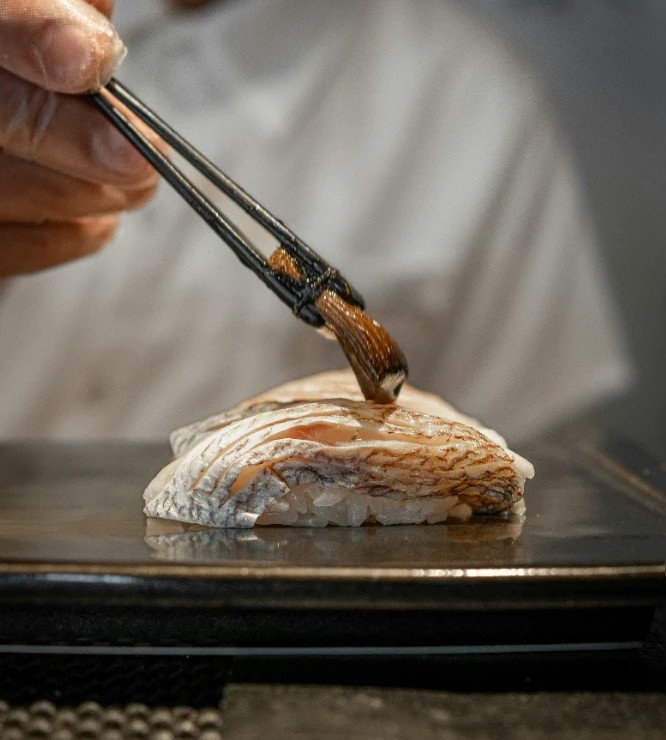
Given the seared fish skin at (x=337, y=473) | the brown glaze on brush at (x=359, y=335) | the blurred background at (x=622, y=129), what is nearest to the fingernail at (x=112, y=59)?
the brown glaze on brush at (x=359, y=335)

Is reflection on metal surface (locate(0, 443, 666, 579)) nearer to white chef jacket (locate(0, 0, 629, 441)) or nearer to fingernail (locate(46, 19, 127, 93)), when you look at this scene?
fingernail (locate(46, 19, 127, 93))

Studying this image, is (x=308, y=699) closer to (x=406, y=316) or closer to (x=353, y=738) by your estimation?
(x=353, y=738)

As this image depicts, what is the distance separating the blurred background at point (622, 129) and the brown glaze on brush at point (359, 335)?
2.42 m

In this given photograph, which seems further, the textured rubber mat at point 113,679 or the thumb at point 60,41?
the thumb at point 60,41

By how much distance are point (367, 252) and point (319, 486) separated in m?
2.31

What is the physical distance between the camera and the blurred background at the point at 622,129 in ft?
12.8

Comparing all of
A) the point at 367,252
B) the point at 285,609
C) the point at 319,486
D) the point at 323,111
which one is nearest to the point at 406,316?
the point at 367,252

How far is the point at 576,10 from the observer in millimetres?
3936

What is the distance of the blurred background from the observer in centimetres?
391

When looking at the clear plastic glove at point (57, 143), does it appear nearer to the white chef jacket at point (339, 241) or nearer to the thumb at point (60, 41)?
→ the thumb at point (60, 41)

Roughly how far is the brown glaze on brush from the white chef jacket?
6.18ft

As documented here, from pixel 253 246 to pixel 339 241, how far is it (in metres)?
2.05

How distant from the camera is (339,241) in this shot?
3.79 metres

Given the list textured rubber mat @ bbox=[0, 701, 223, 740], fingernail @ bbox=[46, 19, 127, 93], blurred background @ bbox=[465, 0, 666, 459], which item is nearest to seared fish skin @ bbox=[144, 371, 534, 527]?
textured rubber mat @ bbox=[0, 701, 223, 740]
